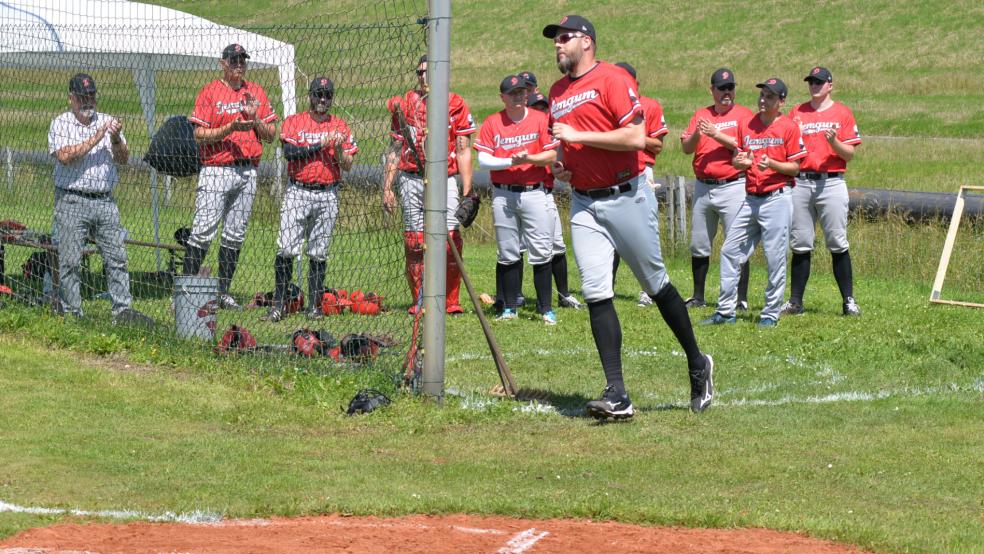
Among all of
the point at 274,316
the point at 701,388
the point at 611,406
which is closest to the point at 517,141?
the point at 274,316

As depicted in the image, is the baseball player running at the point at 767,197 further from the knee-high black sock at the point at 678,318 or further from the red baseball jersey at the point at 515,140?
the knee-high black sock at the point at 678,318

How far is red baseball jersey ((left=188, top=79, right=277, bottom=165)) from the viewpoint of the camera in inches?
452

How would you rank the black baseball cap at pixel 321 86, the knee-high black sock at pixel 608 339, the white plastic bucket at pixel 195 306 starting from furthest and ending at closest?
the black baseball cap at pixel 321 86 → the white plastic bucket at pixel 195 306 → the knee-high black sock at pixel 608 339

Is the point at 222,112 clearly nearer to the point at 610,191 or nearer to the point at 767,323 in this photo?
the point at 610,191

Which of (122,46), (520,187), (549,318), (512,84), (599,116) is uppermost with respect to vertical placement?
(122,46)

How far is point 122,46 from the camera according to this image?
12688mm

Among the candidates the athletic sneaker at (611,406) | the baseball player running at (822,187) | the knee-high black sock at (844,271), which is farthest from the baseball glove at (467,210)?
the knee-high black sock at (844,271)

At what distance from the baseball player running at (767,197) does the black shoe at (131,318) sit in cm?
494

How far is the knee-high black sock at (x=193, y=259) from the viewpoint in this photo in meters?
12.0

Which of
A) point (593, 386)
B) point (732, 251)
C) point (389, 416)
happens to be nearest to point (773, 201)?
point (732, 251)

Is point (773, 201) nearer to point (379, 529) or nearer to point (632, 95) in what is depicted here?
point (632, 95)

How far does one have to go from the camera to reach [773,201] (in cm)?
1178

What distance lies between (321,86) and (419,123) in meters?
1.74

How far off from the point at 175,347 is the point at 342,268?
65.9 inches
